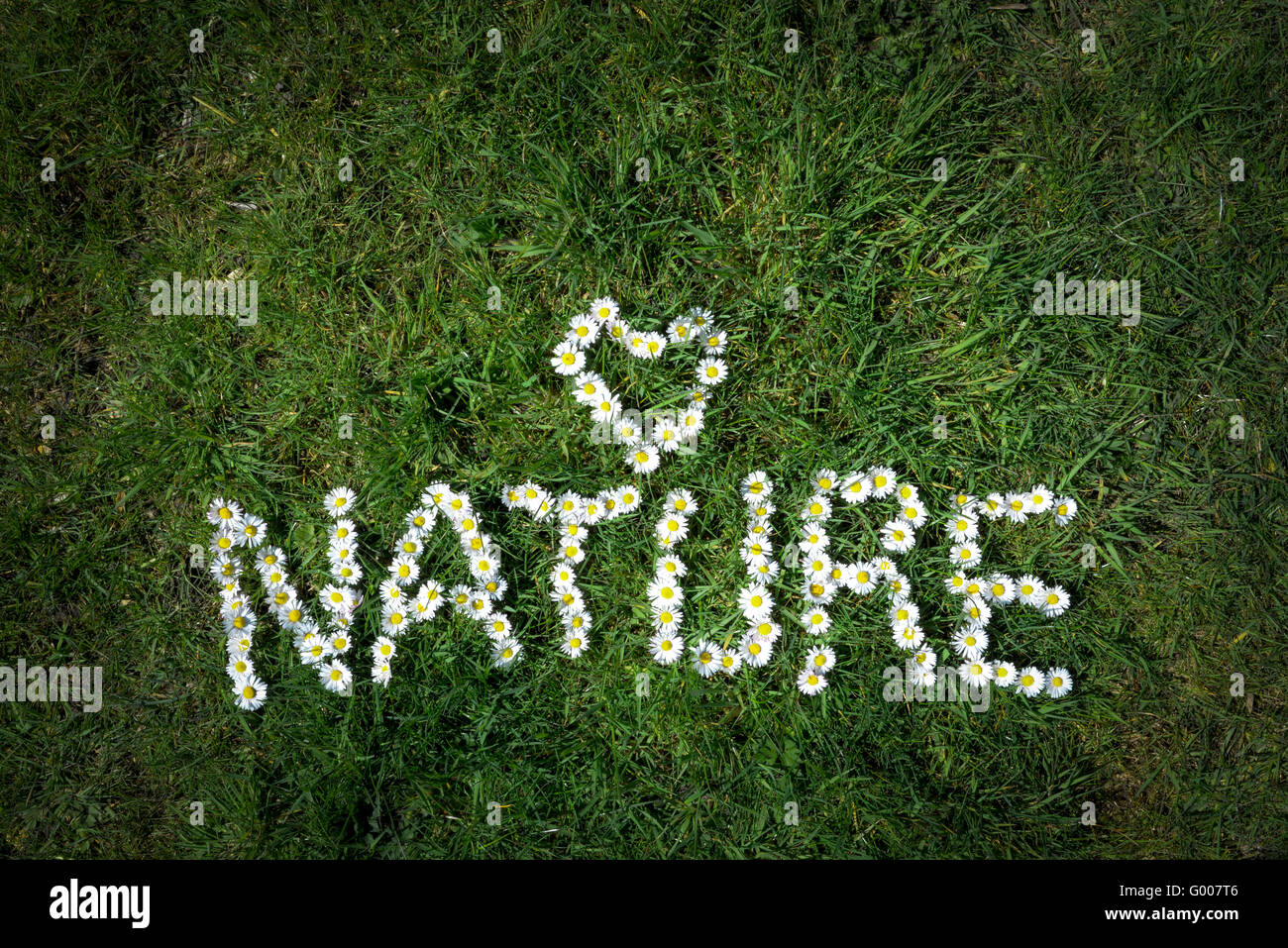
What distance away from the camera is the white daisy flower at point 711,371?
8.35 ft

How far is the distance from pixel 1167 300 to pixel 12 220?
4.46 meters

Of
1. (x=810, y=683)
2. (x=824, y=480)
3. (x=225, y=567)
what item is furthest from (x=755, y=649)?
(x=225, y=567)

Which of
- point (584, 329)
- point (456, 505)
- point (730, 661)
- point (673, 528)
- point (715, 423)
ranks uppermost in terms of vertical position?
point (584, 329)

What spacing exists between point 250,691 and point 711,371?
205cm

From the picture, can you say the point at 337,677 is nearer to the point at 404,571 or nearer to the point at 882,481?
the point at 404,571

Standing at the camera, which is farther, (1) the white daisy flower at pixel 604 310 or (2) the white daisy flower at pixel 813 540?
(1) the white daisy flower at pixel 604 310

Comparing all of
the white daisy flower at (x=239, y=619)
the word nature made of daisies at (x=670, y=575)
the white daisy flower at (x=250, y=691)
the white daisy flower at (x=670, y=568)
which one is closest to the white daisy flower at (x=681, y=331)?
the word nature made of daisies at (x=670, y=575)

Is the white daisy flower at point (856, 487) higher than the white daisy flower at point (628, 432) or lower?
lower

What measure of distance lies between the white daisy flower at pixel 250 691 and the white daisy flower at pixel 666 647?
1439 mm

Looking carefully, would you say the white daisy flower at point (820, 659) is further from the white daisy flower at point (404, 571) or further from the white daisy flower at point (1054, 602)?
the white daisy flower at point (404, 571)

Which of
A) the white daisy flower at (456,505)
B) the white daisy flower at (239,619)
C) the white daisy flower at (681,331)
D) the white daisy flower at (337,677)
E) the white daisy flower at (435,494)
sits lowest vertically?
the white daisy flower at (337,677)

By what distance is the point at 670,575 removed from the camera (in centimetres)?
253

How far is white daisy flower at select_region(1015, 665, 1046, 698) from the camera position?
2514 mm
